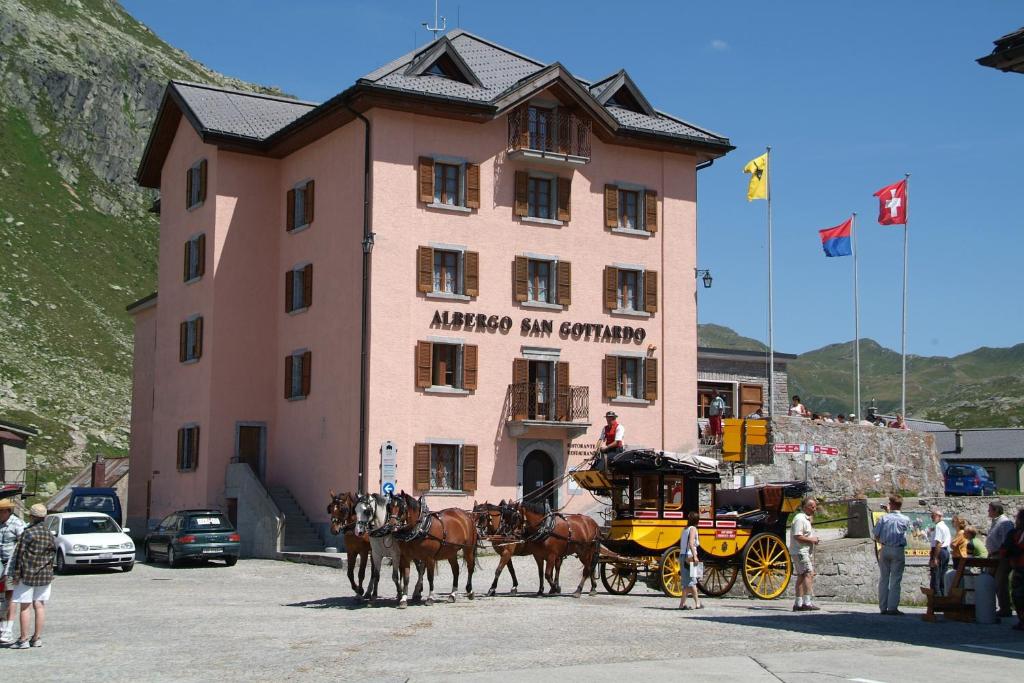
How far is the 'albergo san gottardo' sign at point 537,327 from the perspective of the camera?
38125 mm

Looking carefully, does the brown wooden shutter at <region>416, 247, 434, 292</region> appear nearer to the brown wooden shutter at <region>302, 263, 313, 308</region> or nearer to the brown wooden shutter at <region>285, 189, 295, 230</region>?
the brown wooden shutter at <region>302, 263, 313, 308</region>

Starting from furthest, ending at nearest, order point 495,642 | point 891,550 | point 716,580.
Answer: point 716,580, point 891,550, point 495,642

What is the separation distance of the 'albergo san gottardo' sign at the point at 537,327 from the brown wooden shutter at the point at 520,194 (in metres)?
3.19

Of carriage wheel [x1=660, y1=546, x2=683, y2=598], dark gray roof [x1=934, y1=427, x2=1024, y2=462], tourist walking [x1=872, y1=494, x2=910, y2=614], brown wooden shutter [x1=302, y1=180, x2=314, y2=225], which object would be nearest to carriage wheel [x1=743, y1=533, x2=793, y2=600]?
carriage wheel [x1=660, y1=546, x2=683, y2=598]

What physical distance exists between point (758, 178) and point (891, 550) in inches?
1039

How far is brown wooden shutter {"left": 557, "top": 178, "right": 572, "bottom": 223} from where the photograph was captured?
1586 inches

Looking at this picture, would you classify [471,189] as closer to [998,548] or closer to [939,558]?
[939,558]

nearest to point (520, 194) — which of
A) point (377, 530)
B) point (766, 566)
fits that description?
point (766, 566)

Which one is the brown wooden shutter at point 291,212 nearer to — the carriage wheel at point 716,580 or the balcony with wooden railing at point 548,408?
the balcony with wooden railing at point 548,408

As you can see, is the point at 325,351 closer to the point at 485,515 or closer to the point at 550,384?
the point at 550,384

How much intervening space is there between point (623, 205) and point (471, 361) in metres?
7.62

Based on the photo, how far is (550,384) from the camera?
39.8 meters

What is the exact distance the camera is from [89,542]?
32.4m

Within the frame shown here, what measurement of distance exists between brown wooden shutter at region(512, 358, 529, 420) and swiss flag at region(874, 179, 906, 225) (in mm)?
16401
